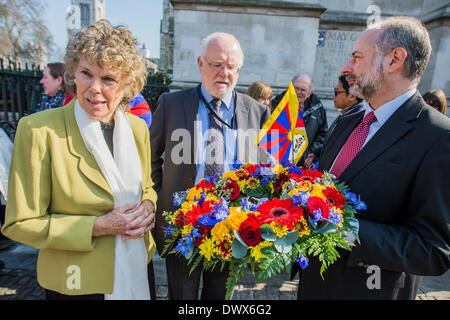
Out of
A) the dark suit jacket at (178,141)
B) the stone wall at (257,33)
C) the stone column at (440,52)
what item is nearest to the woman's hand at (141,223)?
the dark suit jacket at (178,141)

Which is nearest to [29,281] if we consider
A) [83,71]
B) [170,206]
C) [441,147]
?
[170,206]

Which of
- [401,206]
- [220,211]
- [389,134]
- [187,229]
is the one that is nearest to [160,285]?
[187,229]

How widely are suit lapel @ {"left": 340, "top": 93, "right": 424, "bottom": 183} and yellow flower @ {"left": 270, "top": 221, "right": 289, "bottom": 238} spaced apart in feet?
1.90

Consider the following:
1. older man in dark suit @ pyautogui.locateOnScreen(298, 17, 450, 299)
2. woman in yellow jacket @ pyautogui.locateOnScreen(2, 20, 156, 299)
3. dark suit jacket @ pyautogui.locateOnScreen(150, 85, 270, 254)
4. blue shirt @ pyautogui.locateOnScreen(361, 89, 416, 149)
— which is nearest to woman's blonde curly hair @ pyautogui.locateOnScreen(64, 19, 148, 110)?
woman in yellow jacket @ pyautogui.locateOnScreen(2, 20, 156, 299)

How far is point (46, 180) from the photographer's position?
1482 mm

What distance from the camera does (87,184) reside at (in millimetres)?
1572

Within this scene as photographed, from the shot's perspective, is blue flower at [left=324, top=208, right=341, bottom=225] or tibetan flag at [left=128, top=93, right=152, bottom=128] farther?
tibetan flag at [left=128, top=93, right=152, bottom=128]

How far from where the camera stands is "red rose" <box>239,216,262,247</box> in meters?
1.25

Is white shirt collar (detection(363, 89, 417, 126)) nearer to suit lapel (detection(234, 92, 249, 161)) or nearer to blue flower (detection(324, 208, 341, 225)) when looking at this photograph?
blue flower (detection(324, 208, 341, 225))

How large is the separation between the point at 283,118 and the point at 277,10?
4625mm

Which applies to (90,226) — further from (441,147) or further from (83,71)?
(441,147)

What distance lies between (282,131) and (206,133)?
0.67 meters

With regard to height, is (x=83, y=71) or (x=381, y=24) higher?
(x=381, y=24)

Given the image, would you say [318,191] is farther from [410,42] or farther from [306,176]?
[410,42]
